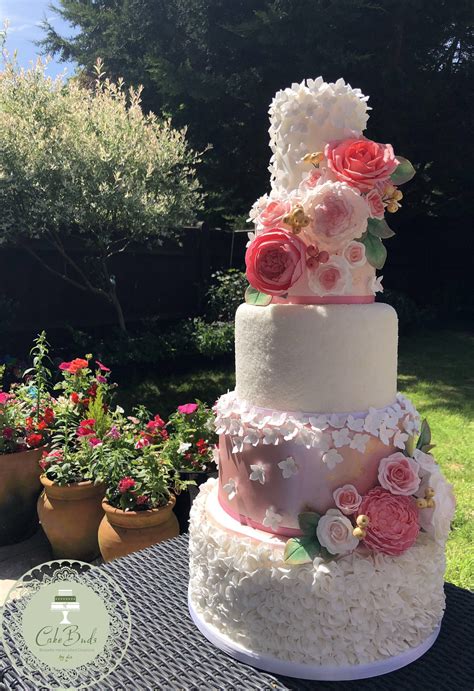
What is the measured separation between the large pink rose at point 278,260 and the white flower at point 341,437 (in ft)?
1.68

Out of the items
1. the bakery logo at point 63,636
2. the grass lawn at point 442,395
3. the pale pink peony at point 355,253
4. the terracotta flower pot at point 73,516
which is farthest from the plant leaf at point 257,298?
the grass lawn at point 442,395

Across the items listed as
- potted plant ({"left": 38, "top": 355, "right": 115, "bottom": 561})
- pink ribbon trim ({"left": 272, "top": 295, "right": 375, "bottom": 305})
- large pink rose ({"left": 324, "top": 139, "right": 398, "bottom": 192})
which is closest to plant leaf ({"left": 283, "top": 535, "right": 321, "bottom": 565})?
pink ribbon trim ({"left": 272, "top": 295, "right": 375, "bottom": 305})

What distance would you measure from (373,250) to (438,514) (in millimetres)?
972

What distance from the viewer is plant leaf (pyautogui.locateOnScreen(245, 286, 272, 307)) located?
2.02 metres

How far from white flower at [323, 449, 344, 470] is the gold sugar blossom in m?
0.76

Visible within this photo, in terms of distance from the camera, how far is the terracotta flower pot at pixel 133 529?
3.02m

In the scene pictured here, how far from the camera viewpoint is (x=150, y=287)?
8.12 m

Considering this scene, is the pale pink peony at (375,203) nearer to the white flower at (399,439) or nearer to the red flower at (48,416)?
the white flower at (399,439)

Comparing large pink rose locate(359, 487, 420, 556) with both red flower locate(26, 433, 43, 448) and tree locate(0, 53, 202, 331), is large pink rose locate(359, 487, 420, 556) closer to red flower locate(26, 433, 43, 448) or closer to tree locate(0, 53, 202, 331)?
red flower locate(26, 433, 43, 448)

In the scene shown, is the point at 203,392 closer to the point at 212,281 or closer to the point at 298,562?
the point at 212,281

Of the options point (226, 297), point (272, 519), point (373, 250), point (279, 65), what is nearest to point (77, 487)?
point (272, 519)

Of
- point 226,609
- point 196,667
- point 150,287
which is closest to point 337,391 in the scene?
point 226,609

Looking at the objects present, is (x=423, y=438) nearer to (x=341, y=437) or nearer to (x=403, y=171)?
(x=341, y=437)

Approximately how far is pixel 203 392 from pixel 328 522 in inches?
179
